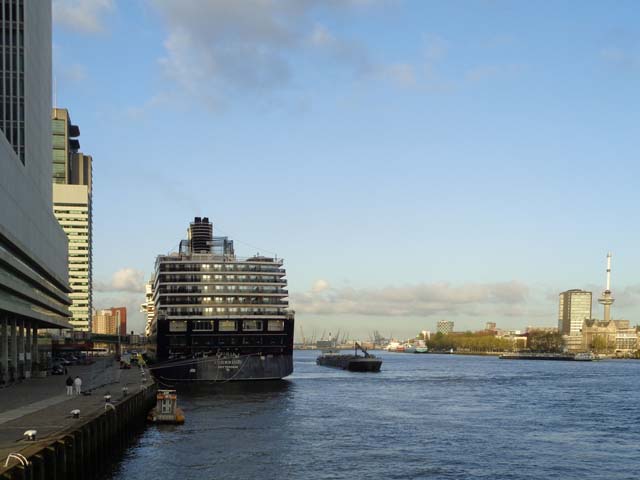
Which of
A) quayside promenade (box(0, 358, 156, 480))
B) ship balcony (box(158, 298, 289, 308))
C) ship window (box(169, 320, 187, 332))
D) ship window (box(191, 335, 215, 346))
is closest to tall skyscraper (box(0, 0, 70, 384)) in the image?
quayside promenade (box(0, 358, 156, 480))

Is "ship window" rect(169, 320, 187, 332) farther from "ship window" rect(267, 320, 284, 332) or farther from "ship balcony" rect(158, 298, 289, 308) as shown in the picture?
"ship window" rect(267, 320, 284, 332)

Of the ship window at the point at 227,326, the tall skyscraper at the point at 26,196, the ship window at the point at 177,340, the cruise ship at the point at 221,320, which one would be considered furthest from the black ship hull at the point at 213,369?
the tall skyscraper at the point at 26,196

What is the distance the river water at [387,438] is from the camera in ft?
143

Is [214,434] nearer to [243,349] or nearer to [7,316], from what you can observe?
[7,316]

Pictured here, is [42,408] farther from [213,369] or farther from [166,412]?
[213,369]

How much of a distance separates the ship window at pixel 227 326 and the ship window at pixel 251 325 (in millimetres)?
1381

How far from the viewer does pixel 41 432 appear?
35.4m

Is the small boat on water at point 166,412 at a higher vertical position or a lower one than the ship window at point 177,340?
lower

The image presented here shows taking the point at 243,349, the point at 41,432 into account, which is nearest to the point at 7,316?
the point at 243,349

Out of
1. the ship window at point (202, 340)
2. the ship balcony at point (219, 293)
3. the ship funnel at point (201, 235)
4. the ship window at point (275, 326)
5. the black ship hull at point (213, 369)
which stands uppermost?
the ship funnel at point (201, 235)

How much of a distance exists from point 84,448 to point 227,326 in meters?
66.3

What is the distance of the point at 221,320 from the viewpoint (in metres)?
104

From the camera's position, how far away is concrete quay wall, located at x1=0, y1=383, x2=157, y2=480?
2791 cm

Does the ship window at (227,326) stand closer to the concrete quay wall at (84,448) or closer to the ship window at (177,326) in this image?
the ship window at (177,326)
